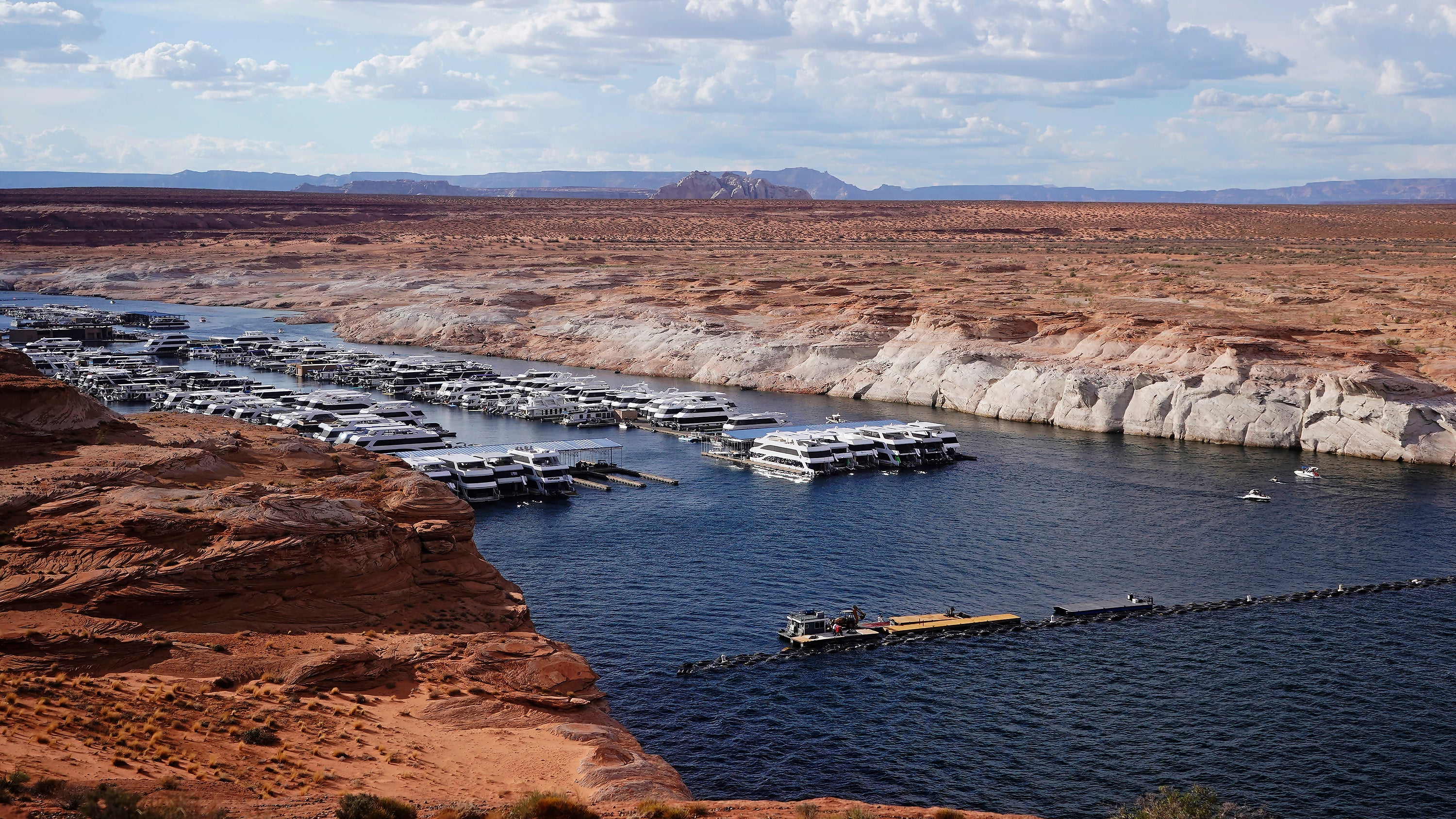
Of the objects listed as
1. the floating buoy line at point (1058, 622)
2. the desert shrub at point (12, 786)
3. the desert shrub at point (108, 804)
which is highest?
the desert shrub at point (12, 786)

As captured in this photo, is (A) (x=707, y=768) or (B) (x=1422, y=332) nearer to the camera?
(A) (x=707, y=768)

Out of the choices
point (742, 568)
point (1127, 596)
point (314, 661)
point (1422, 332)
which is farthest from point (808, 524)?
point (1422, 332)

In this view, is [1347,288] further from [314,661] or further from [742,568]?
[314,661]

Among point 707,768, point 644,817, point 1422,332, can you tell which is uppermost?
point 1422,332

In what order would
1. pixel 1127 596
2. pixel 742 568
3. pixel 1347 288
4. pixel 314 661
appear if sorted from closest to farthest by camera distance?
pixel 314 661 → pixel 1127 596 → pixel 742 568 → pixel 1347 288

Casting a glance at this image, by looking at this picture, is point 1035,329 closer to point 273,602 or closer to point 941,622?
point 941,622

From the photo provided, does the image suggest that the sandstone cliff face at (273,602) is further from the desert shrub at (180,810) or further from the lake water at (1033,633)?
the lake water at (1033,633)

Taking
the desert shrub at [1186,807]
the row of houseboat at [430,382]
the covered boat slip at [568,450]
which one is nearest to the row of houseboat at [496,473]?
the covered boat slip at [568,450]
